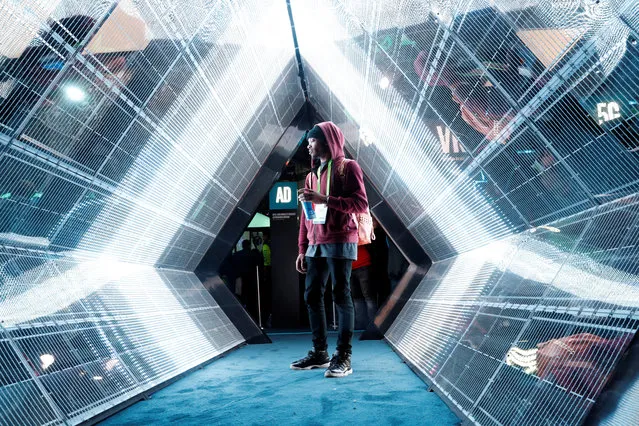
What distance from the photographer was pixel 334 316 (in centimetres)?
1002

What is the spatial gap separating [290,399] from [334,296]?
3.53 ft

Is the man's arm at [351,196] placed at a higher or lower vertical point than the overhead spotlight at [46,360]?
higher

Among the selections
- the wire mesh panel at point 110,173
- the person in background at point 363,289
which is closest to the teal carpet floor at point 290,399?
the wire mesh panel at point 110,173

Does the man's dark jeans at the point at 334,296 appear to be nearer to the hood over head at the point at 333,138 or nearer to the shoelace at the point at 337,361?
the shoelace at the point at 337,361

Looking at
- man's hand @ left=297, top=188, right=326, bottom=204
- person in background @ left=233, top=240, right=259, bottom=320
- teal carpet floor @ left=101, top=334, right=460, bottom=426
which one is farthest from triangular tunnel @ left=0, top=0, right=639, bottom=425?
person in background @ left=233, top=240, right=259, bottom=320

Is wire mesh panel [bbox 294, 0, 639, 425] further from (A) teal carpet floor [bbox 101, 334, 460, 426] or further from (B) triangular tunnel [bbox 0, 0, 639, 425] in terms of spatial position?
(A) teal carpet floor [bbox 101, 334, 460, 426]

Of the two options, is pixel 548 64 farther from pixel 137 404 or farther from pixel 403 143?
pixel 137 404

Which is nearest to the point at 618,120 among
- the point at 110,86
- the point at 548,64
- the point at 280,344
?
the point at 548,64

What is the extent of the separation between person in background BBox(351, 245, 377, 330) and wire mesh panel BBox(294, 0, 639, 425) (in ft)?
12.6

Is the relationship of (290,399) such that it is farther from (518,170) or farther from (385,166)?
(385,166)

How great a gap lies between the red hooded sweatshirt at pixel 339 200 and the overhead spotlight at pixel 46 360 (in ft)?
7.01

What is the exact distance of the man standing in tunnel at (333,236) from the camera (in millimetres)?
4258

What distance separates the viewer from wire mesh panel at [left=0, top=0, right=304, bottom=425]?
102 inches

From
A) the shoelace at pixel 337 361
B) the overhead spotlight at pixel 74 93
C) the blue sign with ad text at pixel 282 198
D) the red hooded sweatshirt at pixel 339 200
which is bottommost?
the shoelace at pixel 337 361
